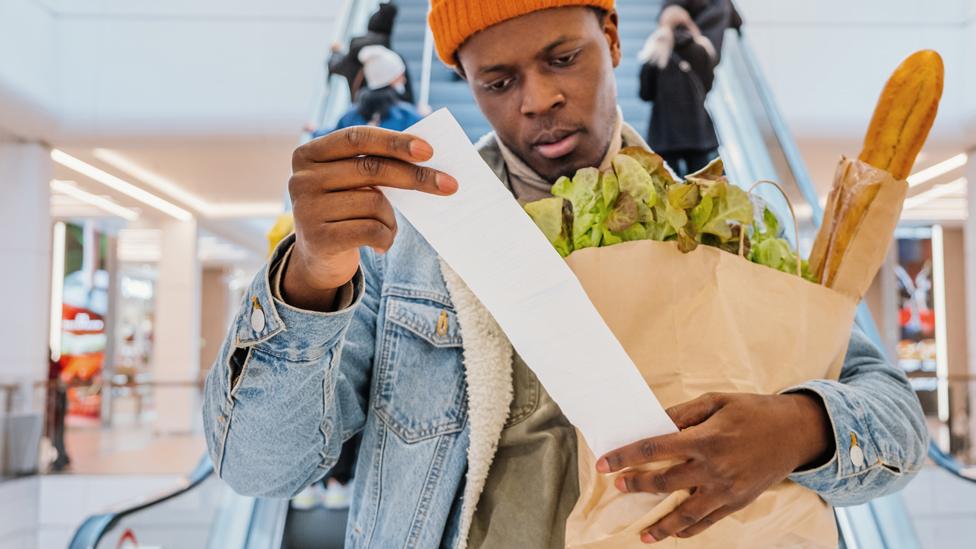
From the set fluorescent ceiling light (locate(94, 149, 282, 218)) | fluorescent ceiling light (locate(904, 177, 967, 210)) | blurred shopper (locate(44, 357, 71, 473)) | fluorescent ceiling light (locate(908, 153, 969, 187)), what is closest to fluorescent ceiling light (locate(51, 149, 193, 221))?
fluorescent ceiling light (locate(94, 149, 282, 218))

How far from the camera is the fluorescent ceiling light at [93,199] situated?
484 inches

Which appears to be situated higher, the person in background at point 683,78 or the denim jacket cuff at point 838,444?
the person in background at point 683,78

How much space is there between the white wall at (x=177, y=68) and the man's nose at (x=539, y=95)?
317 inches

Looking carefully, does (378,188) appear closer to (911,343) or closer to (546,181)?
(546,181)

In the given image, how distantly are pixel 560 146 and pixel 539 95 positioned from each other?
0.10 m

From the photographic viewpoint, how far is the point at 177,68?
29.9 ft

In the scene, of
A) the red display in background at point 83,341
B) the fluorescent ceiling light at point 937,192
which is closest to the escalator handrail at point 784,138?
the fluorescent ceiling light at point 937,192

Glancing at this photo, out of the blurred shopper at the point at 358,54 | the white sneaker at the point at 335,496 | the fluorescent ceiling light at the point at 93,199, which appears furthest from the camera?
the fluorescent ceiling light at the point at 93,199

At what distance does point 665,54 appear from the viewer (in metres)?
4.84

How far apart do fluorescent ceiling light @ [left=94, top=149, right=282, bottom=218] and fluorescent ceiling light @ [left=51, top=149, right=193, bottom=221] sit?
219 mm

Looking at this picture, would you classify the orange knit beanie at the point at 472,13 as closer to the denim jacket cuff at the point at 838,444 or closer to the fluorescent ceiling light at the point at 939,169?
the denim jacket cuff at the point at 838,444

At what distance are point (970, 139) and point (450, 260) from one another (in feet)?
31.6

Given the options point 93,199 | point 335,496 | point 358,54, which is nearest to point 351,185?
point 335,496

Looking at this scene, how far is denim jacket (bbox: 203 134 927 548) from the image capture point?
102 cm
